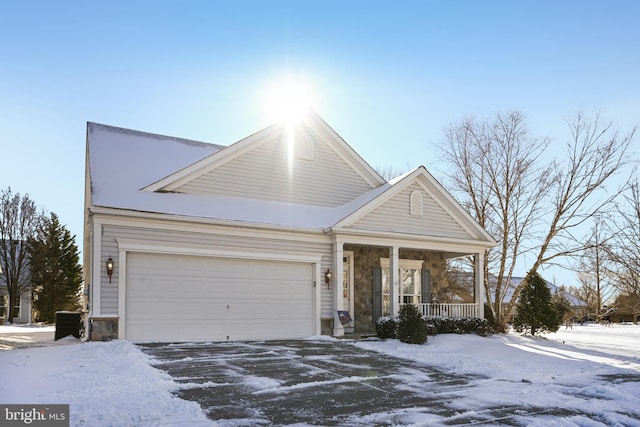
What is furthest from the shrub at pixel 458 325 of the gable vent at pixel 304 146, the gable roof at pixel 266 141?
the gable vent at pixel 304 146

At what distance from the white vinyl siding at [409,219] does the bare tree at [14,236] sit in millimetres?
25828

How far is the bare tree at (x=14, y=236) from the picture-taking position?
3272 centimetres

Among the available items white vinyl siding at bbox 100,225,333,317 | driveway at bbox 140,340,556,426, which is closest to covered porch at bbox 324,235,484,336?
white vinyl siding at bbox 100,225,333,317

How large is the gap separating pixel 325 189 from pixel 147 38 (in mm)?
7189

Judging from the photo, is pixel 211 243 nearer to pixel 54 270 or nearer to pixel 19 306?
pixel 54 270

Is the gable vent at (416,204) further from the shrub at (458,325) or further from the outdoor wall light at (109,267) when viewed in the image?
the outdoor wall light at (109,267)

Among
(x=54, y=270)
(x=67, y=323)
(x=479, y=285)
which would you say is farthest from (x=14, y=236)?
(x=479, y=285)

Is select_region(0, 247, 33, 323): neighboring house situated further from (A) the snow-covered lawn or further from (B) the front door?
(A) the snow-covered lawn

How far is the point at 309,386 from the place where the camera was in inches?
300

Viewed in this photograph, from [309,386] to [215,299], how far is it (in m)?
6.67

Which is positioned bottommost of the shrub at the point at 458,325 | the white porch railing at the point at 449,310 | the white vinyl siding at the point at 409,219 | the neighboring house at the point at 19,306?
the neighboring house at the point at 19,306

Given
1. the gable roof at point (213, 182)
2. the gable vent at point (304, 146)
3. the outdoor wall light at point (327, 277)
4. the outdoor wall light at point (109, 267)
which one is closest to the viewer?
the outdoor wall light at point (109, 267)

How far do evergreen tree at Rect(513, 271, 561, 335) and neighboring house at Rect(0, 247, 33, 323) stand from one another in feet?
98.1

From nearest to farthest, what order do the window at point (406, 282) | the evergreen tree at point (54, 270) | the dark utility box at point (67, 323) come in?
the dark utility box at point (67, 323)
the window at point (406, 282)
the evergreen tree at point (54, 270)
